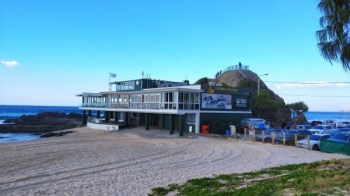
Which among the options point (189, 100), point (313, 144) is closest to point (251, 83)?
point (189, 100)

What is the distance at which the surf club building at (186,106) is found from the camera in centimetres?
3944

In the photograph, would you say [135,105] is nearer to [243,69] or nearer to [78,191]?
[78,191]

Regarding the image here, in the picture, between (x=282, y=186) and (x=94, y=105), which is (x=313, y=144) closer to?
(x=282, y=186)

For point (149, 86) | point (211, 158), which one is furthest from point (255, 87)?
point (211, 158)

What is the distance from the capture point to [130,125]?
50.5 m

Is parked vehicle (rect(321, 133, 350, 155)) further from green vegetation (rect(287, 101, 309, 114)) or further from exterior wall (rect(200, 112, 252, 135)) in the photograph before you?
green vegetation (rect(287, 101, 309, 114))

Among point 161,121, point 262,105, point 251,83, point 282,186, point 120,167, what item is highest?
point 251,83

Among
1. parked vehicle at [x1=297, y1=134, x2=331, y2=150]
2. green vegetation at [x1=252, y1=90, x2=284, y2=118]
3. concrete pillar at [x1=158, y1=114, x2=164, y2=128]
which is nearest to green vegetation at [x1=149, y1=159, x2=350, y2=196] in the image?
parked vehicle at [x1=297, y1=134, x2=331, y2=150]

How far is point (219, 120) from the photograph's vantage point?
137ft

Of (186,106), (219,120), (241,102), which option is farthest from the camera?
(241,102)

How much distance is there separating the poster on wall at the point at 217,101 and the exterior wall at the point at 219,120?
86 centimetres

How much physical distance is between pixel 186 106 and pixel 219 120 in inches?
198

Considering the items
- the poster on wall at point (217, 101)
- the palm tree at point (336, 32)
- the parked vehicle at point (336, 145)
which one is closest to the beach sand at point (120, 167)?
the parked vehicle at point (336, 145)

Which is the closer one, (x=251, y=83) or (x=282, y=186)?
(x=282, y=186)
